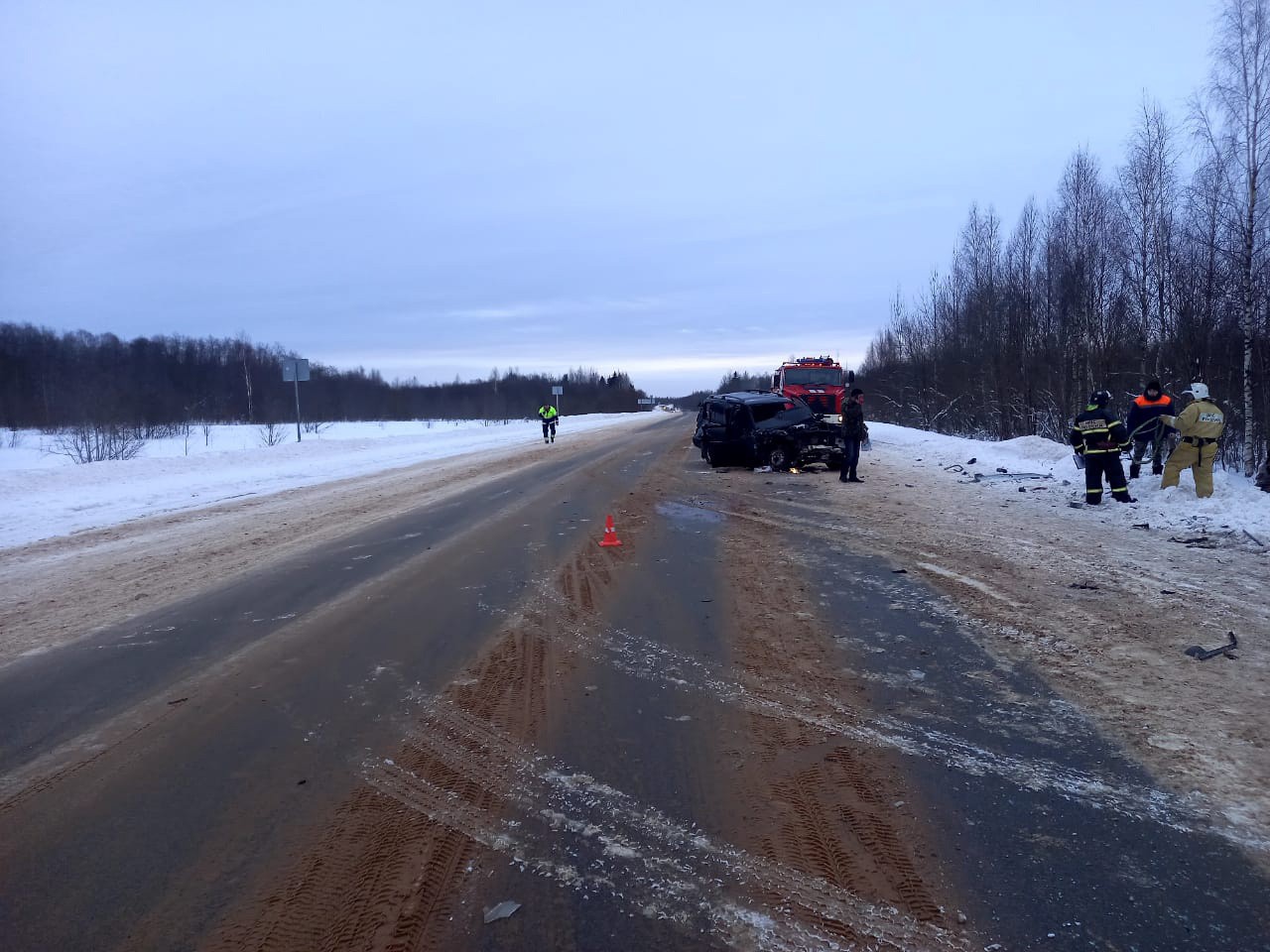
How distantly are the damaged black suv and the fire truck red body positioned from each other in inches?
258

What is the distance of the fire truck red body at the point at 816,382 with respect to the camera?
27.3 metres

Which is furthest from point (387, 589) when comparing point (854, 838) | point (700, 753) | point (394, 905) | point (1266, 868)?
point (1266, 868)

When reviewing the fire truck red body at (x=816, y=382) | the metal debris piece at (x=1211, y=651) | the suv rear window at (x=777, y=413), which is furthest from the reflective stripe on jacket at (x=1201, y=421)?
the fire truck red body at (x=816, y=382)

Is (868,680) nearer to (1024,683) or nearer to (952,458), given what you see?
(1024,683)

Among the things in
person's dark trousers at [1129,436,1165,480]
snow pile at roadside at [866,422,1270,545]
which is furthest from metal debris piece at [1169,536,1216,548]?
person's dark trousers at [1129,436,1165,480]

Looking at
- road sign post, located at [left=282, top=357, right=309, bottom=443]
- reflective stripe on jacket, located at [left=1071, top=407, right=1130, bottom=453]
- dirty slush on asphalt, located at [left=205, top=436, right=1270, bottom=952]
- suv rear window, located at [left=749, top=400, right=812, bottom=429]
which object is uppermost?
road sign post, located at [left=282, top=357, right=309, bottom=443]

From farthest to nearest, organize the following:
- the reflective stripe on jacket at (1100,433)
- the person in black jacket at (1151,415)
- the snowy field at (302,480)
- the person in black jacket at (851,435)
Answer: the person in black jacket at (851,435) < the person in black jacket at (1151,415) < the reflective stripe on jacket at (1100,433) < the snowy field at (302,480)

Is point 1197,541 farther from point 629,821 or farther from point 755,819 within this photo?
point 629,821

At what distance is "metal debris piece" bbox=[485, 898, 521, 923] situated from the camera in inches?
121

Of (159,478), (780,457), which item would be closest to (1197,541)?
(780,457)

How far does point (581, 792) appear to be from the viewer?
13.2ft

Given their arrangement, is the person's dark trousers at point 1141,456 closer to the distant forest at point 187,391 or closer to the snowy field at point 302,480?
the snowy field at point 302,480

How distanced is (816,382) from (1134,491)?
1554 cm

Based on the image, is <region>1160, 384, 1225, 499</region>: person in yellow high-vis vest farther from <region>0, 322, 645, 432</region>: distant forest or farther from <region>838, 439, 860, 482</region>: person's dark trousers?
<region>0, 322, 645, 432</region>: distant forest
